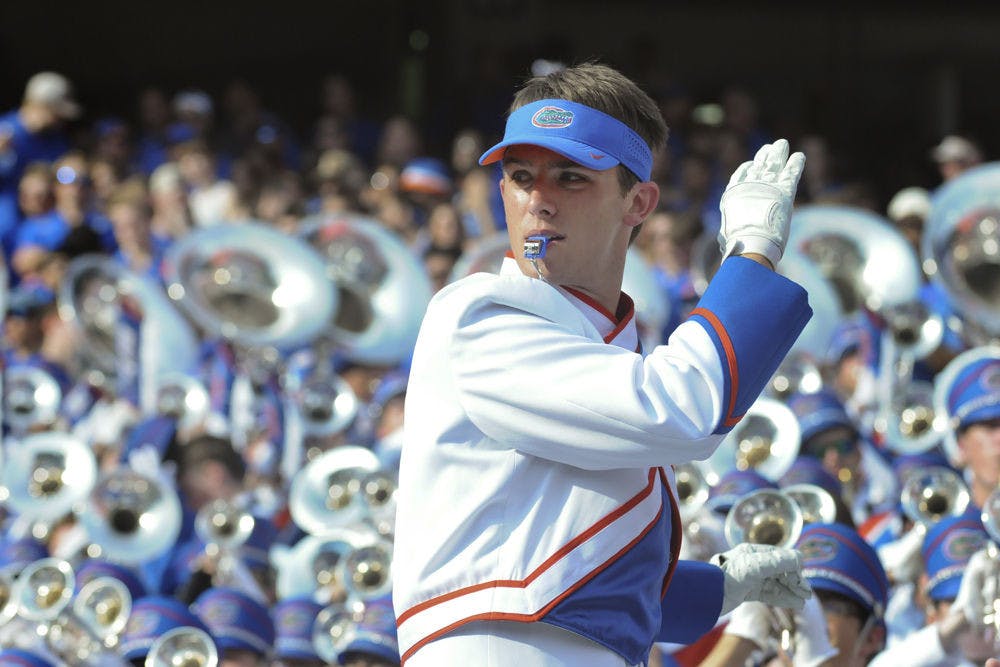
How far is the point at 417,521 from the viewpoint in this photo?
3.08m

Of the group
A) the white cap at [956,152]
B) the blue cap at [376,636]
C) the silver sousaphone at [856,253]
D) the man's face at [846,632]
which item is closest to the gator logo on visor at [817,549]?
the man's face at [846,632]

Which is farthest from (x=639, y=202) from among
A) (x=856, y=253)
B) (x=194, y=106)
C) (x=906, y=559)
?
(x=194, y=106)

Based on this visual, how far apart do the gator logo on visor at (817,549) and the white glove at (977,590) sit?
1.56 ft

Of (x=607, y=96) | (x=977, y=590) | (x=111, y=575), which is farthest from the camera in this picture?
(x=111, y=575)

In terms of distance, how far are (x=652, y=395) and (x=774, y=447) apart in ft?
13.3

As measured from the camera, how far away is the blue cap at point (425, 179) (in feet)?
37.9

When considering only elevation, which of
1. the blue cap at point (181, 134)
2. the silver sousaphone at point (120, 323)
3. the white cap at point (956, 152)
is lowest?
the blue cap at point (181, 134)

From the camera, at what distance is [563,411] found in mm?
2941

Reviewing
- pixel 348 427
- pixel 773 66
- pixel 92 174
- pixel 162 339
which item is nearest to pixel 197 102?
pixel 92 174

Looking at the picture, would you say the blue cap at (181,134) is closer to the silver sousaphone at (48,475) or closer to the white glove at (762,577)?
the silver sousaphone at (48,475)

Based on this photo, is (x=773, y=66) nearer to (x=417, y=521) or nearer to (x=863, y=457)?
(x=863, y=457)

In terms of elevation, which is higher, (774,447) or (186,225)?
(774,447)

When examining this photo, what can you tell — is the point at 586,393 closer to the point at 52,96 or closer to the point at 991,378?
the point at 991,378

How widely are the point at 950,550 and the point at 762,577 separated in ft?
6.21
